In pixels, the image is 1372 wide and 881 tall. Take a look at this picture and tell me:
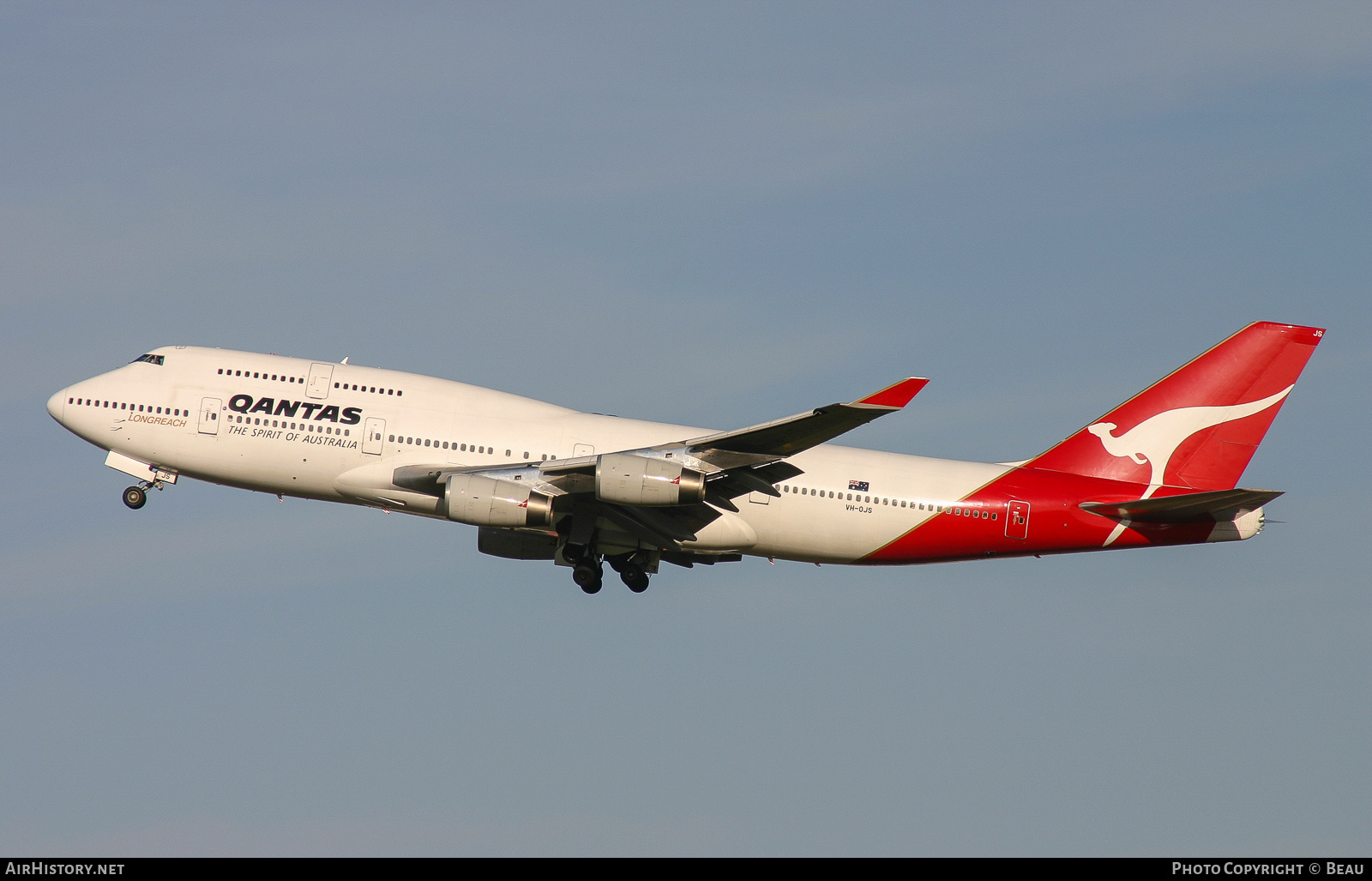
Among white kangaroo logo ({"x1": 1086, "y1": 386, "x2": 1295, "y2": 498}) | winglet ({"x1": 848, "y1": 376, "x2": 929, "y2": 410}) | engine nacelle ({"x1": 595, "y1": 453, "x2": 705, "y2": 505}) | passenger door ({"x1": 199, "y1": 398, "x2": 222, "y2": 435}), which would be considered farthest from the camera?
white kangaroo logo ({"x1": 1086, "y1": 386, "x2": 1295, "y2": 498})

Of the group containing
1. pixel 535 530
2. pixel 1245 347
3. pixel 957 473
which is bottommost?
pixel 535 530

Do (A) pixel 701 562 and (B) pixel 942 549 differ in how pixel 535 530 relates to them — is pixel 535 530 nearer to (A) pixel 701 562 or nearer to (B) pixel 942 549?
(A) pixel 701 562

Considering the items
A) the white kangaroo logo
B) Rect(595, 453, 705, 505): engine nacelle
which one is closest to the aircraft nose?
Rect(595, 453, 705, 505): engine nacelle

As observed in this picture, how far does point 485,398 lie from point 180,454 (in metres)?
7.95

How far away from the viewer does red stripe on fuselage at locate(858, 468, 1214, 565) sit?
113 feet

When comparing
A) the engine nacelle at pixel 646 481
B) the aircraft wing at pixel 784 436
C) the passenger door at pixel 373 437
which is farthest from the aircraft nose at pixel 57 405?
the engine nacelle at pixel 646 481

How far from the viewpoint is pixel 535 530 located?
108 feet

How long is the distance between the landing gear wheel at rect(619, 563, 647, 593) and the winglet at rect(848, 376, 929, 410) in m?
9.92

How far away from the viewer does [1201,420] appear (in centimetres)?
3672

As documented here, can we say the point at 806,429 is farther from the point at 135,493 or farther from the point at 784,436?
the point at 135,493

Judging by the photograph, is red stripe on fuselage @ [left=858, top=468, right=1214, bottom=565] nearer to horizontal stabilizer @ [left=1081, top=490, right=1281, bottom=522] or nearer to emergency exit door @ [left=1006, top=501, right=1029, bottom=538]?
emergency exit door @ [left=1006, top=501, right=1029, bottom=538]

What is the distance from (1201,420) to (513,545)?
1926 centimetres

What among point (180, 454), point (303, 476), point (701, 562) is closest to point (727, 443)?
point (701, 562)

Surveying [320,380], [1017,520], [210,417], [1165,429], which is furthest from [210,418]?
[1165,429]
